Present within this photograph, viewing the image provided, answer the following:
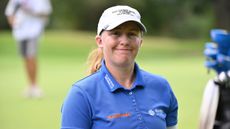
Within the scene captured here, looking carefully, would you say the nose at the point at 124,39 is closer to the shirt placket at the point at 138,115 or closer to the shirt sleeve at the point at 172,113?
the shirt placket at the point at 138,115

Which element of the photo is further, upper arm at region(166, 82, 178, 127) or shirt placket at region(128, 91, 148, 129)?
upper arm at region(166, 82, 178, 127)

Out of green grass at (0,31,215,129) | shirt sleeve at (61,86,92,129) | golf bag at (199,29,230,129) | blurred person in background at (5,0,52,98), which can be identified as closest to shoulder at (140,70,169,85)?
shirt sleeve at (61,86,92,129)

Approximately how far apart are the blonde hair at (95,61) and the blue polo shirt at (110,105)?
30cm

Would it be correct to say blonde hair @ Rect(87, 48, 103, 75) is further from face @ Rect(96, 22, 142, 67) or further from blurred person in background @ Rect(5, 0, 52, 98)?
blurred person in background @ Rect(5, 0, 52, 98)

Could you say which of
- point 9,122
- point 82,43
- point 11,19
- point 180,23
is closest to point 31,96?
point 11,19

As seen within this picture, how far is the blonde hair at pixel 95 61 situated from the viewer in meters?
4.30

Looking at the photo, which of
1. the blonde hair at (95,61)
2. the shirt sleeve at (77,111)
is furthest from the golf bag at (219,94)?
the shirt sleeve at (77,111)

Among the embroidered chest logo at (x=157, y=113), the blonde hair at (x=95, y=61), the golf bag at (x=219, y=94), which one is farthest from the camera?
the golf bag at (x=219, y=94)

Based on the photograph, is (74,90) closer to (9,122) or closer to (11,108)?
(9,122)

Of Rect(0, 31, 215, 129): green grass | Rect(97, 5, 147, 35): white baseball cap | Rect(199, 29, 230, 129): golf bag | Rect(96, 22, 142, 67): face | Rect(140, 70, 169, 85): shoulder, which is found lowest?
Rect(0, 31, 215, 129): green grass

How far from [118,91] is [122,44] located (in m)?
0.25

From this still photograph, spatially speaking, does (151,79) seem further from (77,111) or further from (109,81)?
(77,111)

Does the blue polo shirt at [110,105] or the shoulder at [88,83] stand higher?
the shoulder at [88,83]

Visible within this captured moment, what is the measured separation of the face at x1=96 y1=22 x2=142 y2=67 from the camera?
3.90 meters
